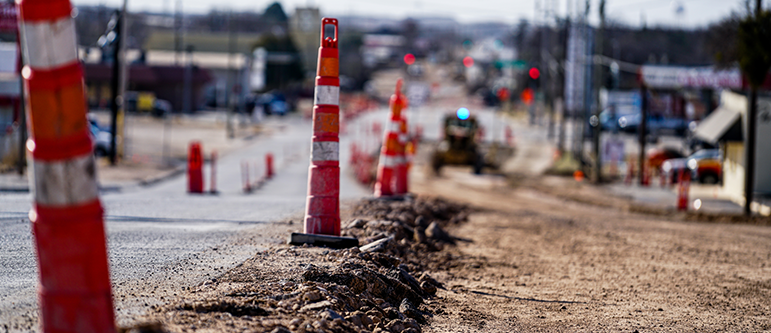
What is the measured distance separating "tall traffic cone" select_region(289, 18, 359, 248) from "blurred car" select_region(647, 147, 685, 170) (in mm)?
31713

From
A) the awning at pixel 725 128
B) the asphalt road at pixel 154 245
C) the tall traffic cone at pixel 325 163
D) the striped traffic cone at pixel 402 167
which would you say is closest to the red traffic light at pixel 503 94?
the awning at pixel 725 128

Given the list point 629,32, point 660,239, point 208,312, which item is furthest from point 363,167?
point 629,32

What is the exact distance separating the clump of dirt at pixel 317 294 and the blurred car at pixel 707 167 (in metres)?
26.2

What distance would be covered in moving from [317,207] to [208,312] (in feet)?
8.93

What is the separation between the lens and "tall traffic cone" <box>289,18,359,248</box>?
7160 mm

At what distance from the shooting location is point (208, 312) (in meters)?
4.51

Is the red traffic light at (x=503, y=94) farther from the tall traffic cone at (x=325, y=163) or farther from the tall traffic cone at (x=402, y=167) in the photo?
the tall traffic cone at (x=325, y=163)

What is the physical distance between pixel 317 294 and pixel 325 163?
226 centimetres

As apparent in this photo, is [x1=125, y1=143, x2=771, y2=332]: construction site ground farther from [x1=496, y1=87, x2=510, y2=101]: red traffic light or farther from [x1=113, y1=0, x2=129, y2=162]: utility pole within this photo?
[x1=496, y1=87, x2=510, y2=101]: red traffic light

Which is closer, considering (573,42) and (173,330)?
(173,330)

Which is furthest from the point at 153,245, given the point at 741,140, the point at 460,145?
the point at 460,145

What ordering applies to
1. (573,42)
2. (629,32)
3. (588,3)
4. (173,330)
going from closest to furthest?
(173,330) < (588,3) < (573,42) < (629,32)

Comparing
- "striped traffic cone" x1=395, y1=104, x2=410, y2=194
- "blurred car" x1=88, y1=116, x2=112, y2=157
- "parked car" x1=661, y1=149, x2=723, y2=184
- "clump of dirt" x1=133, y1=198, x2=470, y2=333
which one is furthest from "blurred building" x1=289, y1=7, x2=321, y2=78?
"clump of dirt" x1=133, y1=198, x2=470, y2=333

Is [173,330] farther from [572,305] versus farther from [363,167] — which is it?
[363,167]
